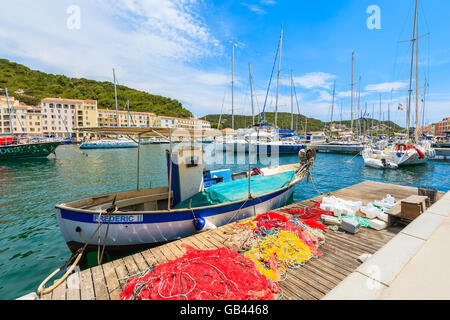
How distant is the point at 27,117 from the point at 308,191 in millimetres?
100391

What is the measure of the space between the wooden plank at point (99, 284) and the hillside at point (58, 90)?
107 meters

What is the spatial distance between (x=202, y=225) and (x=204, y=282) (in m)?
2.69

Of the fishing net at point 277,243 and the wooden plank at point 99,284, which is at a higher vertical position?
the fishing net at point 277,243

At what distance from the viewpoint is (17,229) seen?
7055mm

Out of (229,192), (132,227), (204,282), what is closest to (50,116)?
(132,227)

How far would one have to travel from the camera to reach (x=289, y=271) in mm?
3564

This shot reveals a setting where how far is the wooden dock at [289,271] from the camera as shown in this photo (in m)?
3.10

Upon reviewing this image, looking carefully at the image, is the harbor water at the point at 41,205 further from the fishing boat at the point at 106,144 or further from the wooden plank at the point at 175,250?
the fishing boat at the point at 106,144

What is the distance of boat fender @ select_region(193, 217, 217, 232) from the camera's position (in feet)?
17.7

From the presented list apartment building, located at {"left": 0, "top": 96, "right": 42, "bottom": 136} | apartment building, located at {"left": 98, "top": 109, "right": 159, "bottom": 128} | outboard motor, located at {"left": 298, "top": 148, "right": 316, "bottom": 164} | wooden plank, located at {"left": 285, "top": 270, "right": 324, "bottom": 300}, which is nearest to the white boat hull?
wooden plank, located at {"left": 285, "top": 270, "right": 324, "bottom": 300}

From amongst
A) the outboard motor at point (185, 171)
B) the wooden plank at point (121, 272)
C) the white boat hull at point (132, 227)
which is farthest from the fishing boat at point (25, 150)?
the wooden plank at point (121, 272)

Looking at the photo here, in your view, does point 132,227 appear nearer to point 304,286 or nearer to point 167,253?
point 167,253

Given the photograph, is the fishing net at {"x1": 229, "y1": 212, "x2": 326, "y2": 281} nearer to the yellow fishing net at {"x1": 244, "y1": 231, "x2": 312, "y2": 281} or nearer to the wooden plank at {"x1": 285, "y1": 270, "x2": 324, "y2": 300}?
the yellow fishing net at {"x1": 244, "y1": 231, "x2": 312, "y2": 281}
